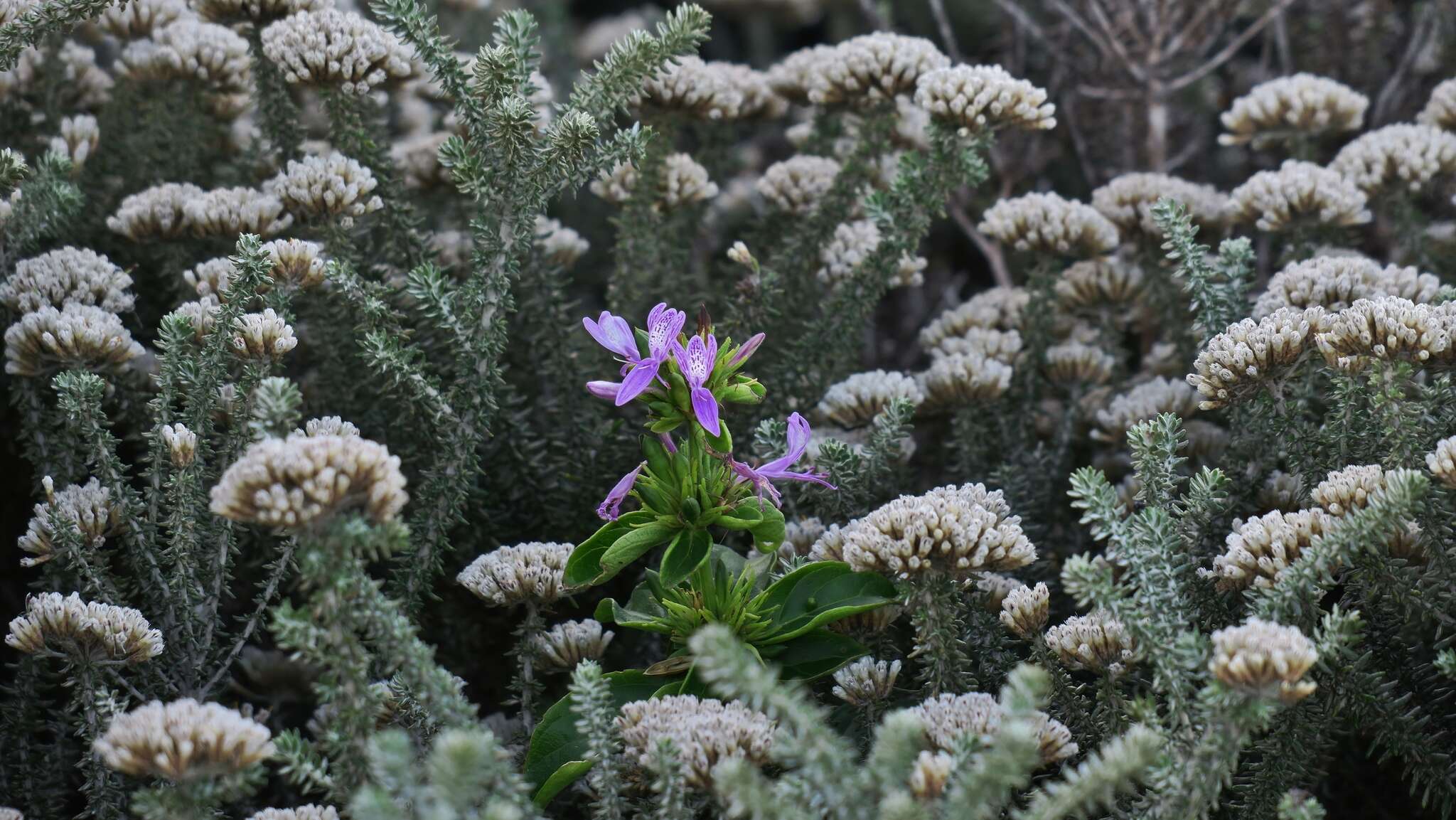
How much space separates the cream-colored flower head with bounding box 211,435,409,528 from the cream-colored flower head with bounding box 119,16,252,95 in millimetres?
1171

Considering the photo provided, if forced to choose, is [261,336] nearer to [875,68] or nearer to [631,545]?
[631,545]

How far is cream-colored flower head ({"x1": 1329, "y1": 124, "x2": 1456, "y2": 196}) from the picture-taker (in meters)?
2.05

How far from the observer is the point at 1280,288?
1745mm

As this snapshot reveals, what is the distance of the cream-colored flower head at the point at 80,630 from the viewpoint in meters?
1.31

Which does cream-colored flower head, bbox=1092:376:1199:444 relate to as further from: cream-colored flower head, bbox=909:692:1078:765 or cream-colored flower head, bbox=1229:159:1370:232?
cream-colored flower head, bbox=909:692:1078:765

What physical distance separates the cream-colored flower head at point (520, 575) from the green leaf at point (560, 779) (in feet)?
0.75

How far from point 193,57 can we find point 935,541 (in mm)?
1473

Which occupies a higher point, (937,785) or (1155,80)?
(1155,80)

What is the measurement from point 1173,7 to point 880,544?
1.84 metres

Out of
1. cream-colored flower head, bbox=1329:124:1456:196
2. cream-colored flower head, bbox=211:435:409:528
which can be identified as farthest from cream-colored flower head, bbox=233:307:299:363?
cream-colored flower head, bbox=1329:124:1456:196

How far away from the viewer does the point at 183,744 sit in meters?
1.03

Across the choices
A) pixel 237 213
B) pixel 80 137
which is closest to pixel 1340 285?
pixel 237 213

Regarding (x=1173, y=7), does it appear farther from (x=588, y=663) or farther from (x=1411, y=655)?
(x=588, y=663)

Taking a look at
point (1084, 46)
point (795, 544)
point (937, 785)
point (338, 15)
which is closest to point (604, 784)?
point (937, 785)
